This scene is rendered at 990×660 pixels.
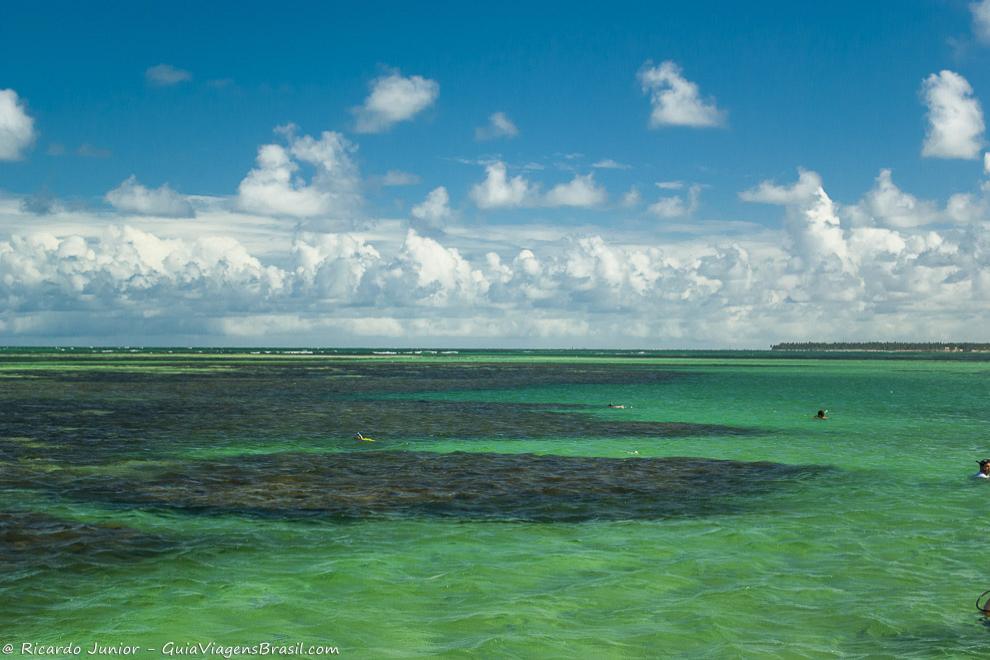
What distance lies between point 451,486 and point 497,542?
804 cm

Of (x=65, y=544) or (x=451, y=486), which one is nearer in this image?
(x=65, y=544)

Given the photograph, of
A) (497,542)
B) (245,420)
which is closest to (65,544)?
(497,542)

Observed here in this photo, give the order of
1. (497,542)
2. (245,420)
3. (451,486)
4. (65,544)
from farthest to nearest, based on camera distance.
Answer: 1. (245,420)
2. (451,486)
3. (497,542)
4. (65,544)

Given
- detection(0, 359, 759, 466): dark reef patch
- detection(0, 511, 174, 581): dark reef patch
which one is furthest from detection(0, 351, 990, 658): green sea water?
detection(0, 359, 759, 466): dark reef patch

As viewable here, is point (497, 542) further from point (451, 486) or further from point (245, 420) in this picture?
point (245, 420)

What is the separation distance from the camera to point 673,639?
14.1m

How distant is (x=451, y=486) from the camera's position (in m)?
28.4

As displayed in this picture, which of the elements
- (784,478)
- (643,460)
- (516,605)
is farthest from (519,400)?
(516,605)

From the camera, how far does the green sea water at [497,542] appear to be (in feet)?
47.3

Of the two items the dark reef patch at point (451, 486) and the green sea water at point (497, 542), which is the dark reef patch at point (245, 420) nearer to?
the green sea water at point (497, 542)

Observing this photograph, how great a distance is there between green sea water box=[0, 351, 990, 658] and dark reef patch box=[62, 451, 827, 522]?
17cm

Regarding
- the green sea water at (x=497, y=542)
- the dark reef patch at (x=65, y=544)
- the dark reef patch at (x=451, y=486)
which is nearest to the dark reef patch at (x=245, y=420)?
the green sea water at (x=497, y=542)

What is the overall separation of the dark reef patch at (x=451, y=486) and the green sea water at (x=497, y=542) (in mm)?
166

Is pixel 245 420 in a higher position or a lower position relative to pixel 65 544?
lower
